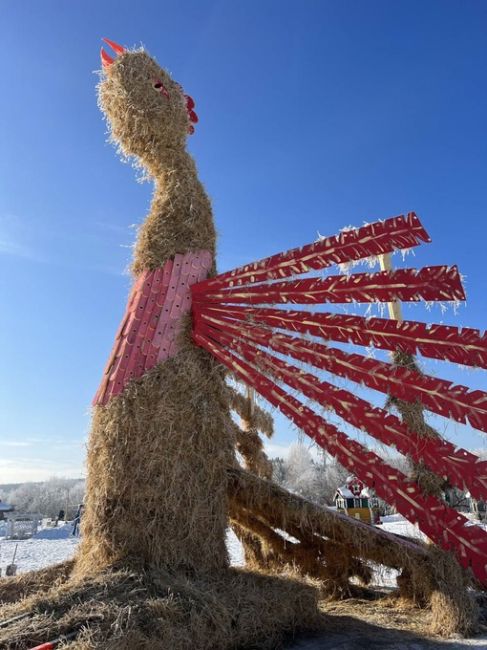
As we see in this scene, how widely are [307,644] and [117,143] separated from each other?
3969 millimetres

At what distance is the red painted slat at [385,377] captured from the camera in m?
2.94

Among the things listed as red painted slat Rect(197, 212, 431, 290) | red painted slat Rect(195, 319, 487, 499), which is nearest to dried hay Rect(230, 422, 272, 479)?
red painted slat Rect(195, 319, 487, 499)

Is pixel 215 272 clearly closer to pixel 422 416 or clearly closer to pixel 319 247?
pixel 319 247

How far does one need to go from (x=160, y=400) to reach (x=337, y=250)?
1.61 m

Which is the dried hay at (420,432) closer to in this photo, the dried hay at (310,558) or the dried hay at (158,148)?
the dried hay at (310,558)

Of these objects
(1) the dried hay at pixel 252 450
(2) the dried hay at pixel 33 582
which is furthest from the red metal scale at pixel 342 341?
(1) the dried hay at pixel 252 450

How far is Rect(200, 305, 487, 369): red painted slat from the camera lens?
10.00 ft

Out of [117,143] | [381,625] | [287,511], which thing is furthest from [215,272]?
[381,625]

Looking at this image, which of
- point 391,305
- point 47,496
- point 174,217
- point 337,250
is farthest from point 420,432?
point 47,496

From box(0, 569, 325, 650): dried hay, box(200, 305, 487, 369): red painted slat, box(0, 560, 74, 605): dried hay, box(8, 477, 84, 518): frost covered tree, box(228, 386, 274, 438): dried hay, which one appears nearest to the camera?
box(0, 569, 325, 650): dried hay

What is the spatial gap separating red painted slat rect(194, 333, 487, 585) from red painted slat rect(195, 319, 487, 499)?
15 cm

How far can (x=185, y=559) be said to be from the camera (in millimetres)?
2988

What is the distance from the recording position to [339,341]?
335 centimetres

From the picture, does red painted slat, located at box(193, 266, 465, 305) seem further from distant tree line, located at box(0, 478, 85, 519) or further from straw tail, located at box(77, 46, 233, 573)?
distant tree line, located at box(0, 478, 85, 519)
